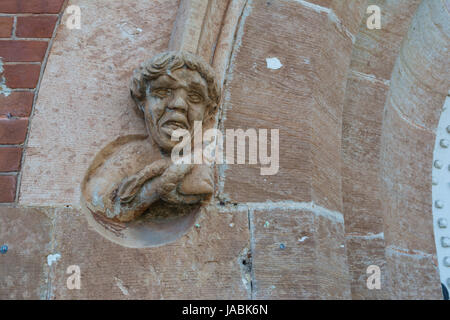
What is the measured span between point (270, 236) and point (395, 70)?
117cm

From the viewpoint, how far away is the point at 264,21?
1.88 metres

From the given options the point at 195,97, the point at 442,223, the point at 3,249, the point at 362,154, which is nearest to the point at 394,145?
the point at 362,154

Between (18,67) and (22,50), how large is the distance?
0.22 ft

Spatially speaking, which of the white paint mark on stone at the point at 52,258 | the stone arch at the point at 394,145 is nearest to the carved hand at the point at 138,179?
the white paint mark on stone at the point at 52,258

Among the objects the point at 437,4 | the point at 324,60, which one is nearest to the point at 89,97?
the point at 324,60

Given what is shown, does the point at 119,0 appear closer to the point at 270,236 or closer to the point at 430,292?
the point at 270,236

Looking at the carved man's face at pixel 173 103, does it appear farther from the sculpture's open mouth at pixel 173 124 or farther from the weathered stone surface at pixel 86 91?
the weathered stone surface at pixel 86 91

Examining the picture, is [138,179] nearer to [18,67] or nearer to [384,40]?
[18,67]

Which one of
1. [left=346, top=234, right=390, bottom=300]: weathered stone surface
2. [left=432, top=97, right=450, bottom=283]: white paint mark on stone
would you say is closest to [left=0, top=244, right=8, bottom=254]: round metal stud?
[left=346, top=234, right=390, bottom=300]: weathered stone surface

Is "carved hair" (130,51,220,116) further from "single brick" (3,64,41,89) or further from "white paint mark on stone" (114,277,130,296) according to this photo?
"white paint mark on stone" (114,277,130,296)

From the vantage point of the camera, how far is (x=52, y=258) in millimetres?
1505

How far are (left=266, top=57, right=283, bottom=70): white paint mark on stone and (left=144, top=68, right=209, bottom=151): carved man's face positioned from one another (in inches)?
11.7

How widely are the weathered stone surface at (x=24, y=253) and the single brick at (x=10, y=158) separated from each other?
13cm

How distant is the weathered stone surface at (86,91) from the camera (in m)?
1.58
